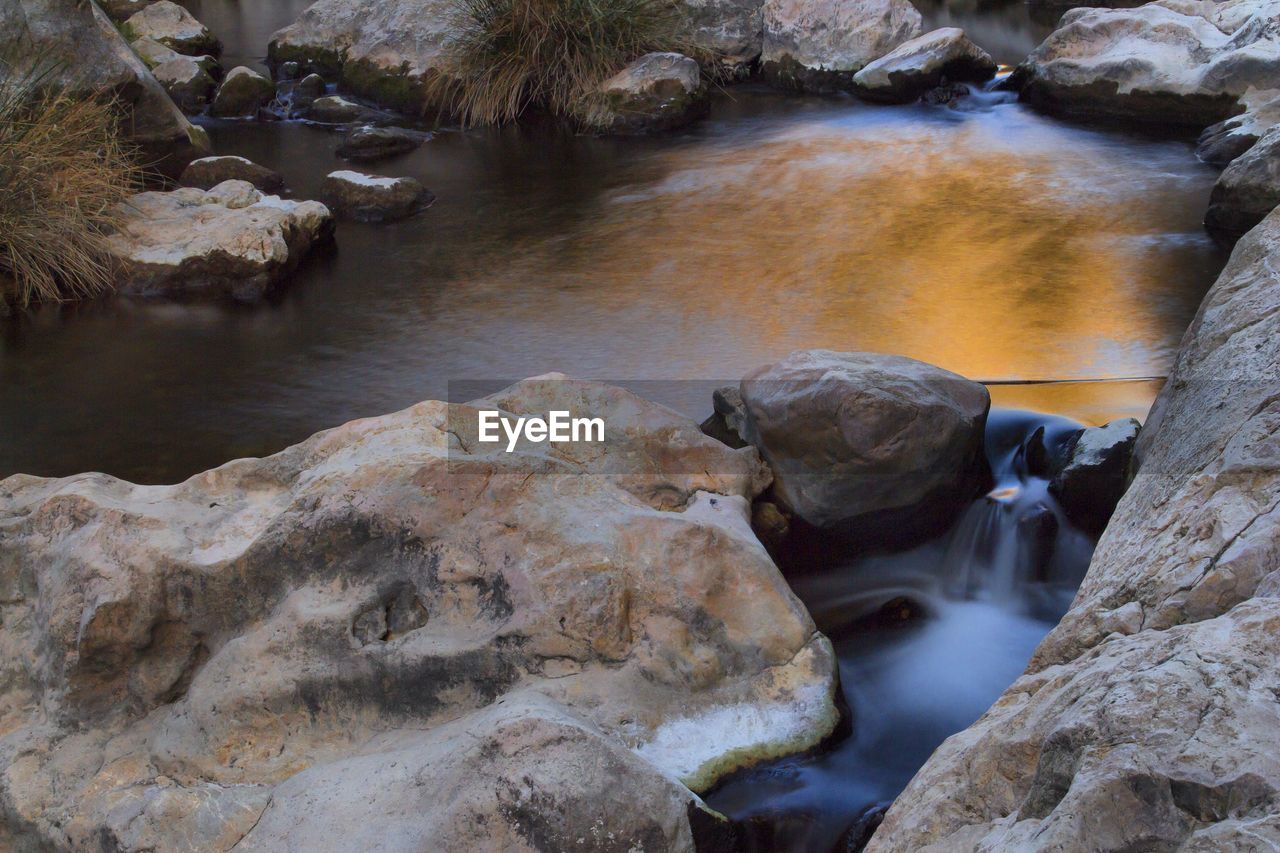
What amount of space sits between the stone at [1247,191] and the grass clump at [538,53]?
15.9 feet

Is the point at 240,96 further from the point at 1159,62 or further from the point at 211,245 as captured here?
the point at 1159,62

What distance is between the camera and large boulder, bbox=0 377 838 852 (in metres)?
2.51

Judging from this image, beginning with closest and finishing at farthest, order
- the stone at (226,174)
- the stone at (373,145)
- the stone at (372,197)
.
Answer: the stone at (372,197) < the stone at (226,174) < the stone at (373,145)

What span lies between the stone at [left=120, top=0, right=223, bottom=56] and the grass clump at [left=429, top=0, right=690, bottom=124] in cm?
361

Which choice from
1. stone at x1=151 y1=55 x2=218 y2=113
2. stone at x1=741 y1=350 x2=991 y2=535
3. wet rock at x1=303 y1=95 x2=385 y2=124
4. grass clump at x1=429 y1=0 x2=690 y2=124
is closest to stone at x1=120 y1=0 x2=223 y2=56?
stone at x1=151 y1=55 x2=218 y2=113

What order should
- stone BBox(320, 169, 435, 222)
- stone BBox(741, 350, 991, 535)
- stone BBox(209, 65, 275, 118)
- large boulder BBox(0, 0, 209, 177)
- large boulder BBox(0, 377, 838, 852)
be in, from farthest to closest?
stone BBox(209, 65, 275, 118)
stone BBox(320, 169, 435, 222)
large boulder BBox(0, 0, 209, 177)
stone BBox(741, 350, 991, 535)
large boulder BBox(0, 377, 838, 852)

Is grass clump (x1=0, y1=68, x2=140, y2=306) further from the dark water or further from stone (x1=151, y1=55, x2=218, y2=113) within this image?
the dark water

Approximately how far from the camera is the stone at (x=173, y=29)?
1195cm

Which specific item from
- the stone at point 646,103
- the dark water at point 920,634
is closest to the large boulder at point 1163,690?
the dark water at point 920,634

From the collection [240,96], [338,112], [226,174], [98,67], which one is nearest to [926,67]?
[338,112]

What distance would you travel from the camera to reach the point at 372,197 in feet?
24.0

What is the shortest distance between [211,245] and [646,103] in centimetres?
405

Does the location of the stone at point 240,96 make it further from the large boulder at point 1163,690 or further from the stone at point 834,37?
the large boulder at point 1163,690

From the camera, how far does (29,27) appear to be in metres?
7.13
